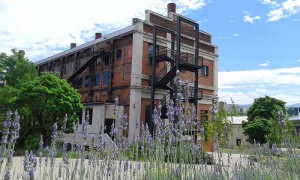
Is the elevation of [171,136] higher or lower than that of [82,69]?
lower

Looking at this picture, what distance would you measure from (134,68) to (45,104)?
766 cm

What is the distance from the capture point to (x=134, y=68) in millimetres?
22312

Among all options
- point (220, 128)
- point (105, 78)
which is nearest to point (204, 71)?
point (105, 78)

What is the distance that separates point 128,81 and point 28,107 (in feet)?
26.1

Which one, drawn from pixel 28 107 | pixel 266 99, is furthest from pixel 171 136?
pixel 266 99

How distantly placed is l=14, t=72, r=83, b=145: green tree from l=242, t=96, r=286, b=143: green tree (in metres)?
20.0

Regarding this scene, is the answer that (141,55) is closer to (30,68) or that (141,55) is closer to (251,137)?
(30,68)

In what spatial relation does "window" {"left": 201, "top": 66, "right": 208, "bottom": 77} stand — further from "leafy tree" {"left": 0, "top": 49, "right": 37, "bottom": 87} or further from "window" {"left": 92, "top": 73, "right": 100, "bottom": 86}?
"leafy tree" {"left": 0, "top": 49, "right": 37, "bottom": 87}

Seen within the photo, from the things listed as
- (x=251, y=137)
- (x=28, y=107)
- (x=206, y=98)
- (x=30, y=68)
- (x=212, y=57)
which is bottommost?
(x=251, y=137)

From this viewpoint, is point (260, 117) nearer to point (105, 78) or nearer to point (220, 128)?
point (105, 78)

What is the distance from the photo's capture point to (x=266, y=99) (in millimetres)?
34219

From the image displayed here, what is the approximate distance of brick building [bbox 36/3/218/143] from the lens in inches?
884

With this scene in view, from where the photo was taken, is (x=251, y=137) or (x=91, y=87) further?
(x=251, y=137)

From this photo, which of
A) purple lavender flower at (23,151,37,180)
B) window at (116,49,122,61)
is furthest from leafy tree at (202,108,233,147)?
window at (116,49,122,61)
